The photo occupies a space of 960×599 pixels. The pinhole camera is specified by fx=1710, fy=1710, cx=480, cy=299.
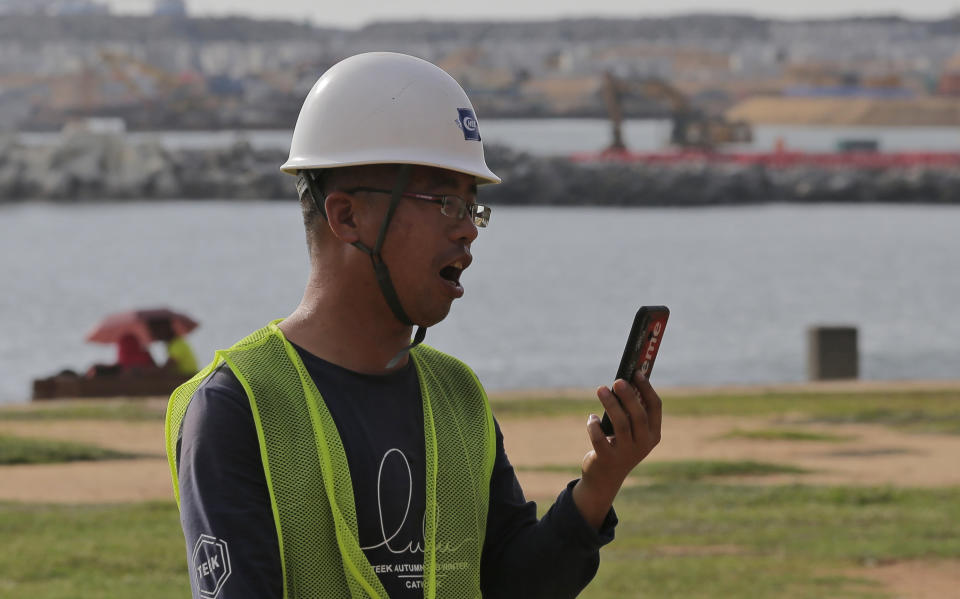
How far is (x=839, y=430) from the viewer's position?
16.2 meters

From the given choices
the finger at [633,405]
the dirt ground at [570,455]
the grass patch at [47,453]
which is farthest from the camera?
the grass patch at [47,453]

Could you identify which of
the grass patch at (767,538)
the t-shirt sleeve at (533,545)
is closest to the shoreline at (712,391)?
the grass patch at (767,538)

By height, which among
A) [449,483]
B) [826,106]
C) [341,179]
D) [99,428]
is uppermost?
[341,179]

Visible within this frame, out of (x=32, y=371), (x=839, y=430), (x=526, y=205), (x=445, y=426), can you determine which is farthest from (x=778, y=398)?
(x=526, y=205)

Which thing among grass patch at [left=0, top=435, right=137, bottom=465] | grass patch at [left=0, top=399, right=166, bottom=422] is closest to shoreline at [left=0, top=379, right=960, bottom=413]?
grass patch at [left=0, top=399, right=166, bottom=422]

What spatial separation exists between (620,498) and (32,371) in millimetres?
25711

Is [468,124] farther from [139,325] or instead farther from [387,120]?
[139,325]

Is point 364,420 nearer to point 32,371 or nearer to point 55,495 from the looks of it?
point 55,495

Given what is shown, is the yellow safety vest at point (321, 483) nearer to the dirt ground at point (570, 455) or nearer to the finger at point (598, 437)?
the finger at point (598, 437)

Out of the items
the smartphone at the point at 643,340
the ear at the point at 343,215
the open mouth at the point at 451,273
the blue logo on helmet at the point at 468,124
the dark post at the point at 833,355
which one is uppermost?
the blue logo on helmet at the point at 468,124

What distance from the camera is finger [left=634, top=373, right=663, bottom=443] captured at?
2.85m

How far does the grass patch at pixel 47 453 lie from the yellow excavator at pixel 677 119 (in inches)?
3324

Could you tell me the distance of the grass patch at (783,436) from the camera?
15.5 metres

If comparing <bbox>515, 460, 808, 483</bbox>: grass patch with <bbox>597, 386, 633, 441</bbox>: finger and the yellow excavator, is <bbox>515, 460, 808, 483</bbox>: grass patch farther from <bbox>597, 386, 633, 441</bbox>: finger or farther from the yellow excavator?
the yellow excavator
